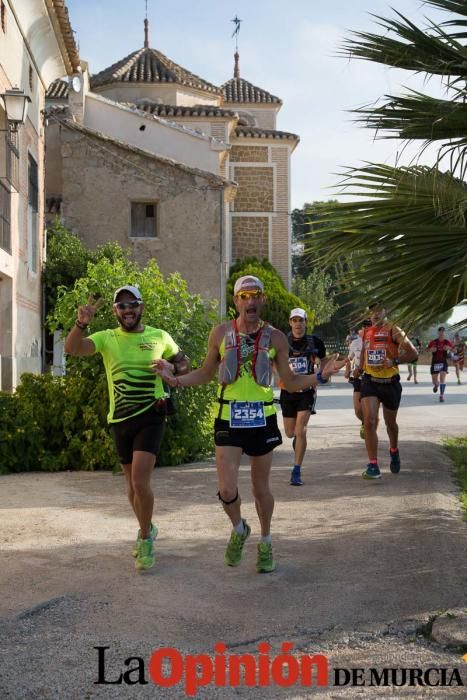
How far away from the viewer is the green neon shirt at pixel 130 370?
6898mm

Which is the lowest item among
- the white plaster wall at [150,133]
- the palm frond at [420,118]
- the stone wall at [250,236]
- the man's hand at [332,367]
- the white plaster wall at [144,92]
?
the man's hand at [332,367]

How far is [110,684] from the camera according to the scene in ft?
14.6

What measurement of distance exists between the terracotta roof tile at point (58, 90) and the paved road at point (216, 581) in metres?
27.2

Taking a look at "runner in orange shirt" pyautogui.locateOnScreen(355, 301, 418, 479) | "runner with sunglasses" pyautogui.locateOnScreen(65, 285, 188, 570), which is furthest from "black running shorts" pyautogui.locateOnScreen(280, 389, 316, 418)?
"runner with sunglasses" pyautogui.locateOnScreen(65, 285, 188, 570)

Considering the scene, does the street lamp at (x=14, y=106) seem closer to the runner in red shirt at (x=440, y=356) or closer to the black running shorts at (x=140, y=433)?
the black running shorts at (x=140, y=433)

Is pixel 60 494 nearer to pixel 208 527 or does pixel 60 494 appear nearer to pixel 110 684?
pixel 208 527

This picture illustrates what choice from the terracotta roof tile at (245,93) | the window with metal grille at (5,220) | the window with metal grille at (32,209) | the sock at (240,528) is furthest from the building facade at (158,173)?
the sock at (240,528)

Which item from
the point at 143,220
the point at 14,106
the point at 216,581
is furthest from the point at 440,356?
the point at 216,581

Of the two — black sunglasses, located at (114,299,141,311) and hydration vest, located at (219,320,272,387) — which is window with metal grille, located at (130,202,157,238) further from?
hydration vest, located at (219,320,272,387)

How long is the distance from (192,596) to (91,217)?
76.6 ft

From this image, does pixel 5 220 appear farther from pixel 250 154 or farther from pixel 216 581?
pixel 250 154

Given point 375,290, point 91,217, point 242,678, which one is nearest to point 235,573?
point 242,678

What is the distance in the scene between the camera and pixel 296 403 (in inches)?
422

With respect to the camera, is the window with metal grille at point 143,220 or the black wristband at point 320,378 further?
the window with metal grille at point 143,220
